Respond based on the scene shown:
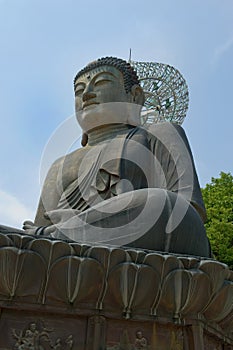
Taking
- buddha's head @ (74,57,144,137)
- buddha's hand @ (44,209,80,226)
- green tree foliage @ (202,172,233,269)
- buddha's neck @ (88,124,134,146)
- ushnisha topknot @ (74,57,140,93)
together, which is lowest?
buddha's hand @ (44,209,80,226)

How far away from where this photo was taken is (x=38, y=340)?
324cm

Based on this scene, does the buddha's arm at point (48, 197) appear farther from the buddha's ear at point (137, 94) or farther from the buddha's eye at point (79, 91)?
the buddha's ear at point (137, 94)

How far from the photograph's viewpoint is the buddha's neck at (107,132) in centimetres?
582

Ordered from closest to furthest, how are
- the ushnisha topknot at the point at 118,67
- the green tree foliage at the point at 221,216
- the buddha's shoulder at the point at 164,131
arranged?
1. the buddha's shoulder at the point at 164,131
2. the ushnisha topknot at the point at 118,67
3. the green tree foliage at the point at 221,216

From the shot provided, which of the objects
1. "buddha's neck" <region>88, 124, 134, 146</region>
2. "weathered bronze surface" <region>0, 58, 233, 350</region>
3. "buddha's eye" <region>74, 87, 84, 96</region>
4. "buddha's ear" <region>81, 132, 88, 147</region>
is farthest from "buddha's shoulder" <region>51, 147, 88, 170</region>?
"weathered bronze surface" <region>0, 58, 233, 350</region>

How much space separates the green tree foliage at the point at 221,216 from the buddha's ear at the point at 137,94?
21.8 feet

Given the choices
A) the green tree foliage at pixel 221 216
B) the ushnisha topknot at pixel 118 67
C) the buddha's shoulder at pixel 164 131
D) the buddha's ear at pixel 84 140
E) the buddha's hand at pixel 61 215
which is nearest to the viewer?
the buddha's hand at pixel 61 215

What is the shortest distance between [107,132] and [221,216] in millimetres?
7878

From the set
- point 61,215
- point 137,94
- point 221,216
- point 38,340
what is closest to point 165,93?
point 221,216

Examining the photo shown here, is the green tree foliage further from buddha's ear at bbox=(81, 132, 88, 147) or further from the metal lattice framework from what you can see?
buddha's ear at bbox=(81, 132, 88, 147)

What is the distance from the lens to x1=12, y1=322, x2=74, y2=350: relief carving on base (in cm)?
321

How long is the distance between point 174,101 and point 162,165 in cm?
854

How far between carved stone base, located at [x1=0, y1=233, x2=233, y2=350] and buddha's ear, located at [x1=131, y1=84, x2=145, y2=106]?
3.06 metres

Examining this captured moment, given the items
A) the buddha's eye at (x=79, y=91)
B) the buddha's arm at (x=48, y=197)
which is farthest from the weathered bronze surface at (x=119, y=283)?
the buddha's eye at (x=79, y=91)
